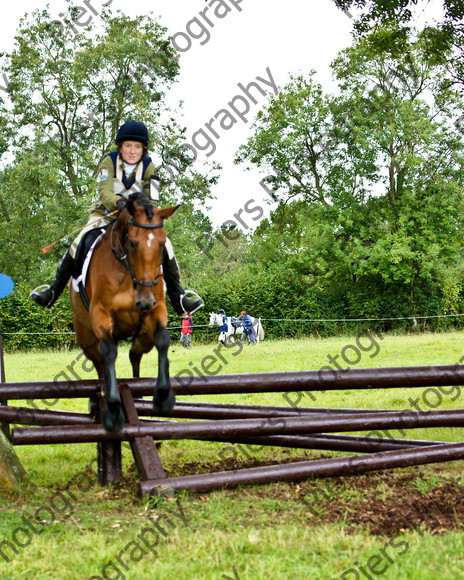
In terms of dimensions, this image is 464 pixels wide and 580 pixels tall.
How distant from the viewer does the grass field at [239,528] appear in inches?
115

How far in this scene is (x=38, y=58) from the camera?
26.0 m

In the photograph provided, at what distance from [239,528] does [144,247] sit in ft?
6.32

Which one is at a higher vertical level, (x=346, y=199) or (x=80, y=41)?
(x=80, y=41)

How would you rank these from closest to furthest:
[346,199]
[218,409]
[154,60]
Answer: [218,409] < [154,60] < [346,199]

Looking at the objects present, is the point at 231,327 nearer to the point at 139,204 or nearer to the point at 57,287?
the point at 57,287

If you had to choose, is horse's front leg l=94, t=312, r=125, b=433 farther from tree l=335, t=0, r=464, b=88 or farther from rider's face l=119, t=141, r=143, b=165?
tree l=335, t=0, r=464, b=88

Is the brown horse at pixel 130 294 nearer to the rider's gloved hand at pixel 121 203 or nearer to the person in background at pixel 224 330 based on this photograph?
the rider's gloved hand at pixel 121 203

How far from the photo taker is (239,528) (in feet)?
11.3

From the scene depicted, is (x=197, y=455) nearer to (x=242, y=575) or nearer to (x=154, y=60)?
(x=242, y=575)

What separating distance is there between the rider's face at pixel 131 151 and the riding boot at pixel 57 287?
3.65ft

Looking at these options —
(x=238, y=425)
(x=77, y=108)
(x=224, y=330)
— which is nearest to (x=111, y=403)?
(x=238, y=425)

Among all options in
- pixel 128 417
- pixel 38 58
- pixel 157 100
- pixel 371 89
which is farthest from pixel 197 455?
pixel 371 89

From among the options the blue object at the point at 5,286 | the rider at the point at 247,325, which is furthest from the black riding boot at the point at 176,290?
the rider at the point at 247,325

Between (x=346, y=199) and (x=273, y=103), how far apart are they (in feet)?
23.8
